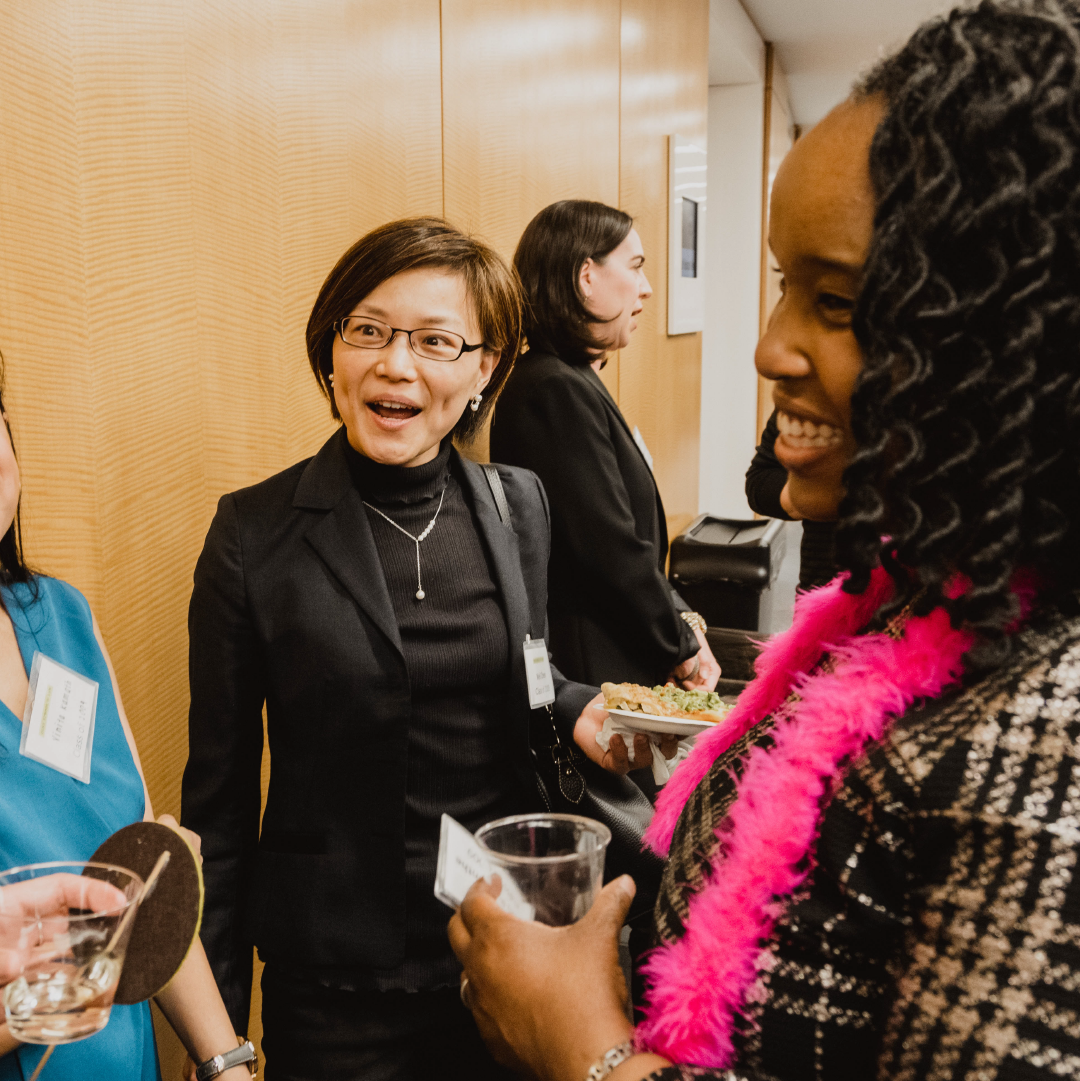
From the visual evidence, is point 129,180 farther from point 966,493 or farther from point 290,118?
point 966,493

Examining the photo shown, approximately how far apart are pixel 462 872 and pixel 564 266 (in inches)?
77.9

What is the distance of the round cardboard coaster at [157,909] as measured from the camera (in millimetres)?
895

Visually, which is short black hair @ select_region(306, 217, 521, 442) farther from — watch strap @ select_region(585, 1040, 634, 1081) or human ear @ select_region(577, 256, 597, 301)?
watch strap @ select_region(585, 1040, 634, 1081)

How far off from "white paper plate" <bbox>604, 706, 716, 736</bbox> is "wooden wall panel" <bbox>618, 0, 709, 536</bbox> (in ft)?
8.90

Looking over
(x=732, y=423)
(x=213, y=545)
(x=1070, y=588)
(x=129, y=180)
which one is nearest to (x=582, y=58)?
(x=129, y=180)

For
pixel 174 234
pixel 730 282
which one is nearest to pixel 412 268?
pixel 174 234

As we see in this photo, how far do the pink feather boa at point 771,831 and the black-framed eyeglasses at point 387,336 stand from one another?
999 millimetres

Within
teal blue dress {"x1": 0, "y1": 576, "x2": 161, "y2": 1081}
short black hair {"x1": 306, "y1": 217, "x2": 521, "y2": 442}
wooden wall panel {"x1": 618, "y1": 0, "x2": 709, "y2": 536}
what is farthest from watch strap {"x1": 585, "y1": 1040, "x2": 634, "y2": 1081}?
wooden wall panel {"x1": 618, "y1": 0, "x2": 709, "y2": 536}

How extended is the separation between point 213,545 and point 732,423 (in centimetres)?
750

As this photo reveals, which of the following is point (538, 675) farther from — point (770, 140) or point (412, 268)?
point (770, 140)

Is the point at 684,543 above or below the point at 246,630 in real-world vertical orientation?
below

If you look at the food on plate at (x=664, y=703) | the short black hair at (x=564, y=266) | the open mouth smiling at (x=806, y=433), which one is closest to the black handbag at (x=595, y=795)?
the food on plate at (x=664, y=703)

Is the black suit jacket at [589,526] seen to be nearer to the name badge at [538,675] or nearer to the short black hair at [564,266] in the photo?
the short black hair at [564,266]

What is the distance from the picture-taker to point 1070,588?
72cm
